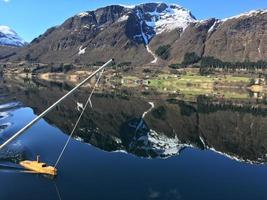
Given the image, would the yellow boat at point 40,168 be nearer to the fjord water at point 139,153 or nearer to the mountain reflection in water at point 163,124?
the fjord water at point 139,153

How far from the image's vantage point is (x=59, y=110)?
153250 mm

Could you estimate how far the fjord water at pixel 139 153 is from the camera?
215ft

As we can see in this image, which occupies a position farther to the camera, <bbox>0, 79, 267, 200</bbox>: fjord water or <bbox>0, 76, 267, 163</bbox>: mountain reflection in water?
<bbox>0, 76, 267, 163</bbox>: mountain reflection in water

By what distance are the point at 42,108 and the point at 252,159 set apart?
83449 millimetres

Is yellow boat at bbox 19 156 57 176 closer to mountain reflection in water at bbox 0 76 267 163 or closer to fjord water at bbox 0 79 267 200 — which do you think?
fjord water at bbox 0 79 267 200

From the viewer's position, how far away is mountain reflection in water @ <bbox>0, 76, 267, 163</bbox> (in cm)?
10150

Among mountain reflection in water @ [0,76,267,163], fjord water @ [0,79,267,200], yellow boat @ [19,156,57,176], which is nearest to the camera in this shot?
fjord water @ [0,79,267,200]

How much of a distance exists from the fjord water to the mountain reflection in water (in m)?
0.25

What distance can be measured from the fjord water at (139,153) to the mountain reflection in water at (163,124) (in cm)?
25

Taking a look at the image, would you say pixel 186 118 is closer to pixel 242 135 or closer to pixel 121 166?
pixel 242 135

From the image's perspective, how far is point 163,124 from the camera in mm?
134375

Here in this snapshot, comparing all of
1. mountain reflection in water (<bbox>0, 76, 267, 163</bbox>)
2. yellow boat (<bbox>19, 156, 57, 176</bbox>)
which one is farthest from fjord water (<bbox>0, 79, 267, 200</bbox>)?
yellow boat (<bbox>19, 156, 57, 176</bbox>)

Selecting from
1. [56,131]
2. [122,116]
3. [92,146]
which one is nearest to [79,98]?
[122,116]

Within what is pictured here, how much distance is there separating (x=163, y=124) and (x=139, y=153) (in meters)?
43.2
